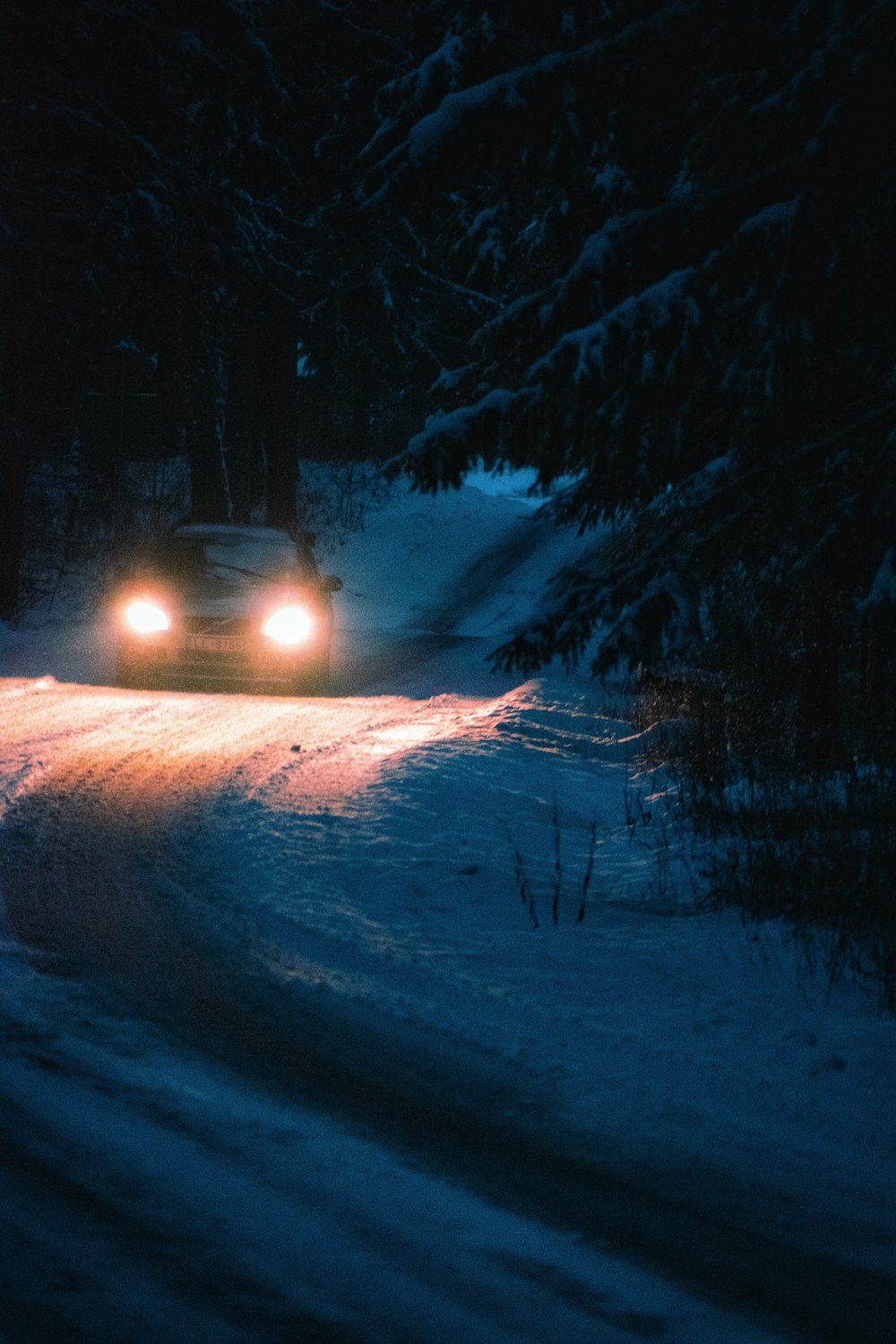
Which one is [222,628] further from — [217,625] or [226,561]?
[226,561]

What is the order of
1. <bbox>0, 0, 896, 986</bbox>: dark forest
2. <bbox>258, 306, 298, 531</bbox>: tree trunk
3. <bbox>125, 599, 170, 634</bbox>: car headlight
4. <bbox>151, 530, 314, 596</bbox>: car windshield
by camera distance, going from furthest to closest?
<bbox>258, 306, 298, 531</bbox>: tree trunk
<bbox>151, 530, 314, 596</bbox>: car windshield
<bbox>125, 599, 170, 634</bbox>: car headlight
<bbox>0, 0, 896, 986</bbox>: dark forest

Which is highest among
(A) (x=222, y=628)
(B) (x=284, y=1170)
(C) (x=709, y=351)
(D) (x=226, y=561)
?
(C) (x=709, y=351)

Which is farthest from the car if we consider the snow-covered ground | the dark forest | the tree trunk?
the tree trunk

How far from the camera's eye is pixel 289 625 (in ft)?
45.0

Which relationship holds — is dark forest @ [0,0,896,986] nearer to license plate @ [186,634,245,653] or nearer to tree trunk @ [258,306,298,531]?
license plate @ [186,634,245,653]

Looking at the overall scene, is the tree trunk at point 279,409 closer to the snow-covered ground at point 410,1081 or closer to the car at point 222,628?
the car at point 222,628

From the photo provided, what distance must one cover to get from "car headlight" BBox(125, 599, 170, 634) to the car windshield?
18.3 inches

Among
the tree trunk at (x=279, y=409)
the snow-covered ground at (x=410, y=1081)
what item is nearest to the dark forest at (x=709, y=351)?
the snow-covered ground at (x=410, y=1081)

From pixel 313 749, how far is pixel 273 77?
11.1 metres

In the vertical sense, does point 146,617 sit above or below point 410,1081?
above

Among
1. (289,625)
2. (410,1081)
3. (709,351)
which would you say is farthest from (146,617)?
(410,1081)

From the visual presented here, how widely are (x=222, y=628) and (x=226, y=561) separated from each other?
1397 mm

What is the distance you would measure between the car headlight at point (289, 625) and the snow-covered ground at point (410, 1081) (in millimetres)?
5062

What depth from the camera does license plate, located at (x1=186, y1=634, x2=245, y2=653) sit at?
13.4 metres
